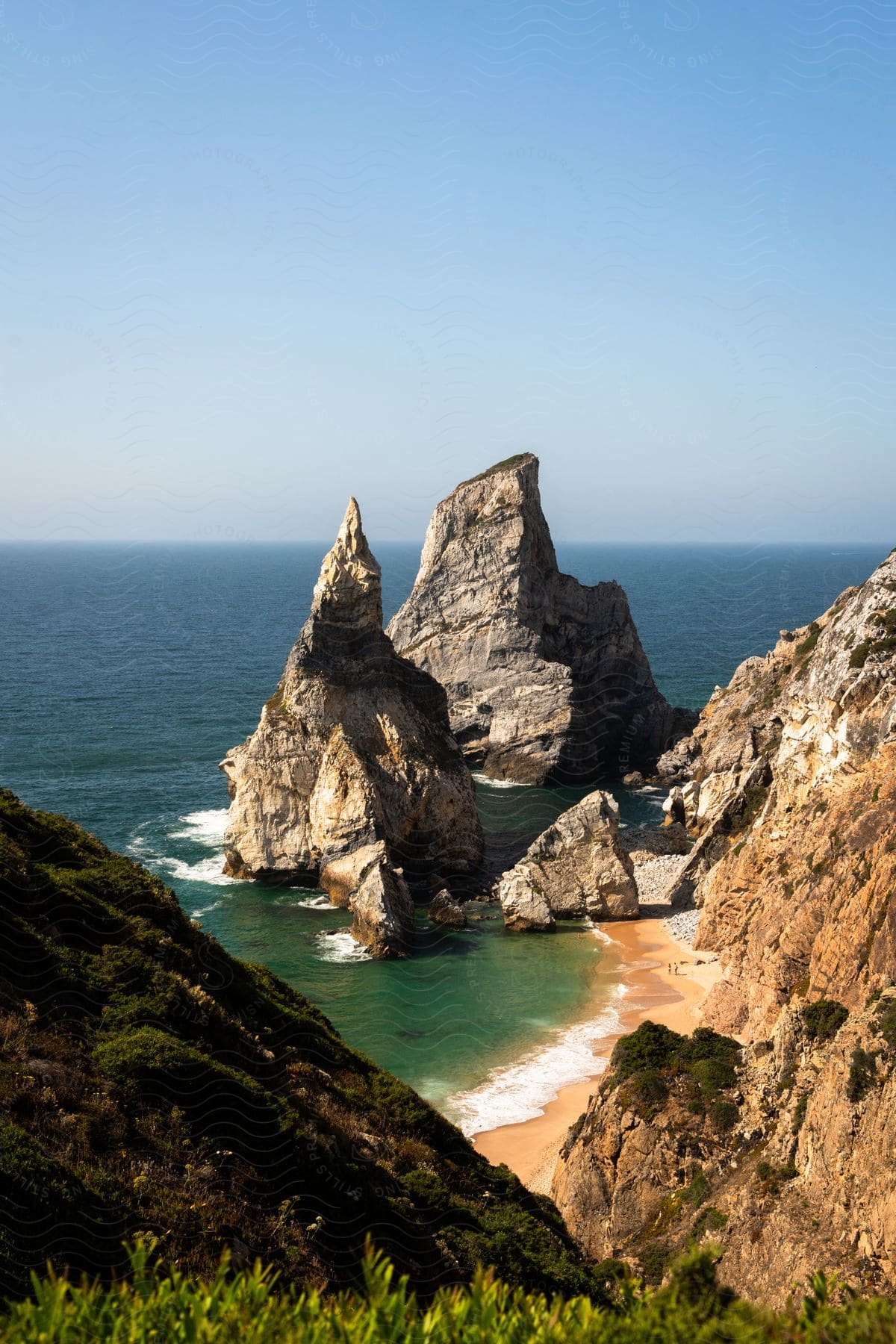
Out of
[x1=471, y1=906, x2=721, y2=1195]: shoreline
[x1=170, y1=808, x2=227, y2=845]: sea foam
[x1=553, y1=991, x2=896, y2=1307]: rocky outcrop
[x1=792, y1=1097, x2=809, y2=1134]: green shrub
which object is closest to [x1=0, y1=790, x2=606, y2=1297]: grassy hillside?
[x1=553, y1=991, x2=896, y2=1307]: rocky outcrop

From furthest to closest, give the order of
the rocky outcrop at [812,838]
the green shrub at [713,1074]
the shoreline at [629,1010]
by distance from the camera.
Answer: the shoreline at [629,1010]
the rocky outcrop at [812,838]
the green shrub at [713,1074]

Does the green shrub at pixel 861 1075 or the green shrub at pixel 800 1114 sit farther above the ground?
the green shrub at pixel 861 1075

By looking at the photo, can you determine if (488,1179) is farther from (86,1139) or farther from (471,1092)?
(471,1092)

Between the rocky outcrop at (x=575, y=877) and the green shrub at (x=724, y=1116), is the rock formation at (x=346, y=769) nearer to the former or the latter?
the rocky outcrop at (x=575, y=877)

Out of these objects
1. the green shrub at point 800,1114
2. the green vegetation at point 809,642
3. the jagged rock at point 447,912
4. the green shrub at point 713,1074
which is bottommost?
the jagged rock at point 447,912

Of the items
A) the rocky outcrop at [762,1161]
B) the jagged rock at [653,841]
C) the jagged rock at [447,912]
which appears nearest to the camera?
the rocky outcrop at [762,1161]

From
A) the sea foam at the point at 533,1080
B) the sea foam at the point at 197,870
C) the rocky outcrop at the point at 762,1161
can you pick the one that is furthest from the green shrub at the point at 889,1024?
the sea foam at the point at 197,870
